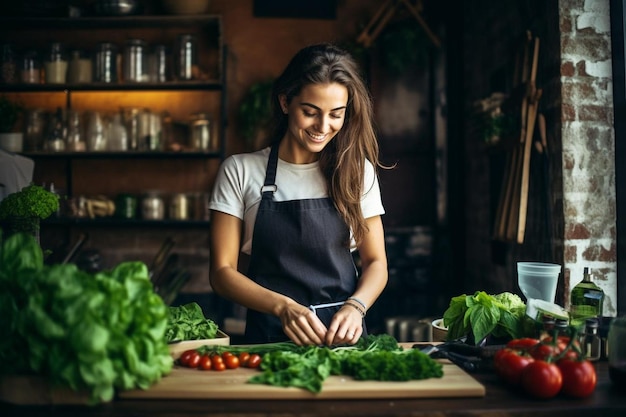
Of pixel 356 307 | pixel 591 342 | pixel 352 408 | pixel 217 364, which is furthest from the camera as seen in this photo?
pixel 356 307

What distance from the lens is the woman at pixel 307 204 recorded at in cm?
228

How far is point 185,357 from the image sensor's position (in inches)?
73.0

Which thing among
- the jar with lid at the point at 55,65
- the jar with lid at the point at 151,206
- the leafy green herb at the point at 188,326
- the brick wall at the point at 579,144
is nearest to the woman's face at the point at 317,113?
the leafy green herb at the point at 188,326

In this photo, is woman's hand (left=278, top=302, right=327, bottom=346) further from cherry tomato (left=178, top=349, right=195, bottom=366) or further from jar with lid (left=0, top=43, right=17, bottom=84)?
jar with lid (left=0, top=43, right=17, bottom=84)

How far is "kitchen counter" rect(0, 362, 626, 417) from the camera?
150 centimetres

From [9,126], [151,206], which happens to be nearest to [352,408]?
[151,206]

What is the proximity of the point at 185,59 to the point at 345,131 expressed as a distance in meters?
2.87

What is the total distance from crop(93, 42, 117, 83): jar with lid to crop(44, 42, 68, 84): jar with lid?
29 centimetres

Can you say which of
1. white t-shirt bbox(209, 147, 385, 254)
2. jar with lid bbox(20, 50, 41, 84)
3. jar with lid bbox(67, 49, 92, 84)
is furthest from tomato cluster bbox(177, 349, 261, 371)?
jar with lid bbox(20, 50, 41, 84)

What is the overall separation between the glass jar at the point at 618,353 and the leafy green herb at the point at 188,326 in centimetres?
120

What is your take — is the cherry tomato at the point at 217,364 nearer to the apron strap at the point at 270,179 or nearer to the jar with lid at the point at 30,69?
the apron strap at the point at 270,179

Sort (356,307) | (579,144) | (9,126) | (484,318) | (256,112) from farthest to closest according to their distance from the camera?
(256,112) < (9,126) < (579,144) < (356,307) < (484,318)

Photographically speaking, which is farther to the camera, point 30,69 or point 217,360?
point 30,69

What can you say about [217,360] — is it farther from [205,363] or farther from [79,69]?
[79,69]
